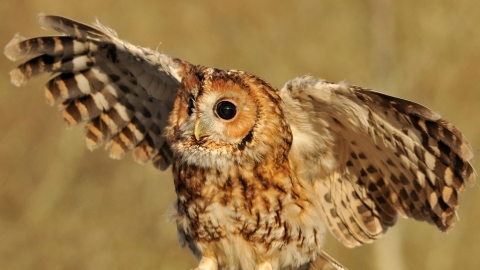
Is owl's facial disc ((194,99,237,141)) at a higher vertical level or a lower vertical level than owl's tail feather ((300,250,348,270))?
higher

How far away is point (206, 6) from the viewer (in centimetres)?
686

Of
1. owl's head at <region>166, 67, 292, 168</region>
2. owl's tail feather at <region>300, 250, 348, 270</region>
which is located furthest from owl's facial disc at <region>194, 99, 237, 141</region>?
owl's tail feather at <region>300, 250, 348, 270</region>

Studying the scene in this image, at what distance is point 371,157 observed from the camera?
141 inches

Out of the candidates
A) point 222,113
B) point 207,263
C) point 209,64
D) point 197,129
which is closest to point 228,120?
point 222,113

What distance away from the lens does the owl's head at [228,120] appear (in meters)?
3.29

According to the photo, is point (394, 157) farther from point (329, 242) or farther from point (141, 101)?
point (329, 242)

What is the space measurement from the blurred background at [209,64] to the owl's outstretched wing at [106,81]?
1.80m

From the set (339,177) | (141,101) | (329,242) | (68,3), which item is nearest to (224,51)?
(68,3)

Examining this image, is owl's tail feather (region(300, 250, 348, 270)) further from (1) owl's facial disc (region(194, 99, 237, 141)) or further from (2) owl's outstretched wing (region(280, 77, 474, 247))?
(1) owl's facial disc (region(194, 99, 237, 141))

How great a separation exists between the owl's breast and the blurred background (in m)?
2.54

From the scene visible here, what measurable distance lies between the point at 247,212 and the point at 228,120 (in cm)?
43

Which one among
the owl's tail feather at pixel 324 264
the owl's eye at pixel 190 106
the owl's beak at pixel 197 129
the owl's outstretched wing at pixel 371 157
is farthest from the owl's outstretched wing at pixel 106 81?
the owl's tail feather at pixel 324 264

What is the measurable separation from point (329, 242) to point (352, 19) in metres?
2.25

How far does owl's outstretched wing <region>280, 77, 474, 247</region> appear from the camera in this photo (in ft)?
10.3
